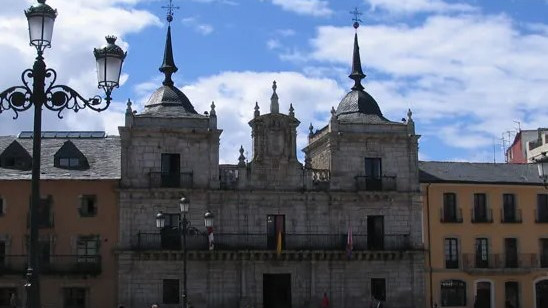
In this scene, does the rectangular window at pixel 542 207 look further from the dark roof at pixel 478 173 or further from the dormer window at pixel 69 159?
the dormer window at pixel 69 159

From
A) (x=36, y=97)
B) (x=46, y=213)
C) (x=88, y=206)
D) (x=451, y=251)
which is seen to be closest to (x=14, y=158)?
(x=46, y=213)

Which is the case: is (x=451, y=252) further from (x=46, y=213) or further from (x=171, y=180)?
(x=46, y=213)

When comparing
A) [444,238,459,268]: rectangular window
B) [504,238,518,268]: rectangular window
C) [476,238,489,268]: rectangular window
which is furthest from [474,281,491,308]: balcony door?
[444,238,459,268]: rectangular window

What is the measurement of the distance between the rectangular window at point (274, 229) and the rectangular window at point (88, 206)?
8.97 m

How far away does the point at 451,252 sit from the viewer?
4825 centimetres

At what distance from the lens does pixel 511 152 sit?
231 feet

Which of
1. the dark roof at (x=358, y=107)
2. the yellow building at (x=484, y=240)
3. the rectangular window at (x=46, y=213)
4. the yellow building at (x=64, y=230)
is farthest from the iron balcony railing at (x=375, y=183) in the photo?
the rectangular window at (x=46, y=213)

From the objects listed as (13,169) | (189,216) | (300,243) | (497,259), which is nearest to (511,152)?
(497,259)

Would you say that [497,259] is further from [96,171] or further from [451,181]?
[96,171]

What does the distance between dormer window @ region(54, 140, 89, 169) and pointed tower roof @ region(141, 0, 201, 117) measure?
402cm

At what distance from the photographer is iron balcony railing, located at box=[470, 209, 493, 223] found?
4859cm

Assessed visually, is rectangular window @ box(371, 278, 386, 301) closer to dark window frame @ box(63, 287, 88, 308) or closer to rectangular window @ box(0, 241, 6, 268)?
dark window frame @ box(63, 287, 88, 308)

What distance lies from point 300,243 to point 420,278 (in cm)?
681

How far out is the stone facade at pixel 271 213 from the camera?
4491 cm
